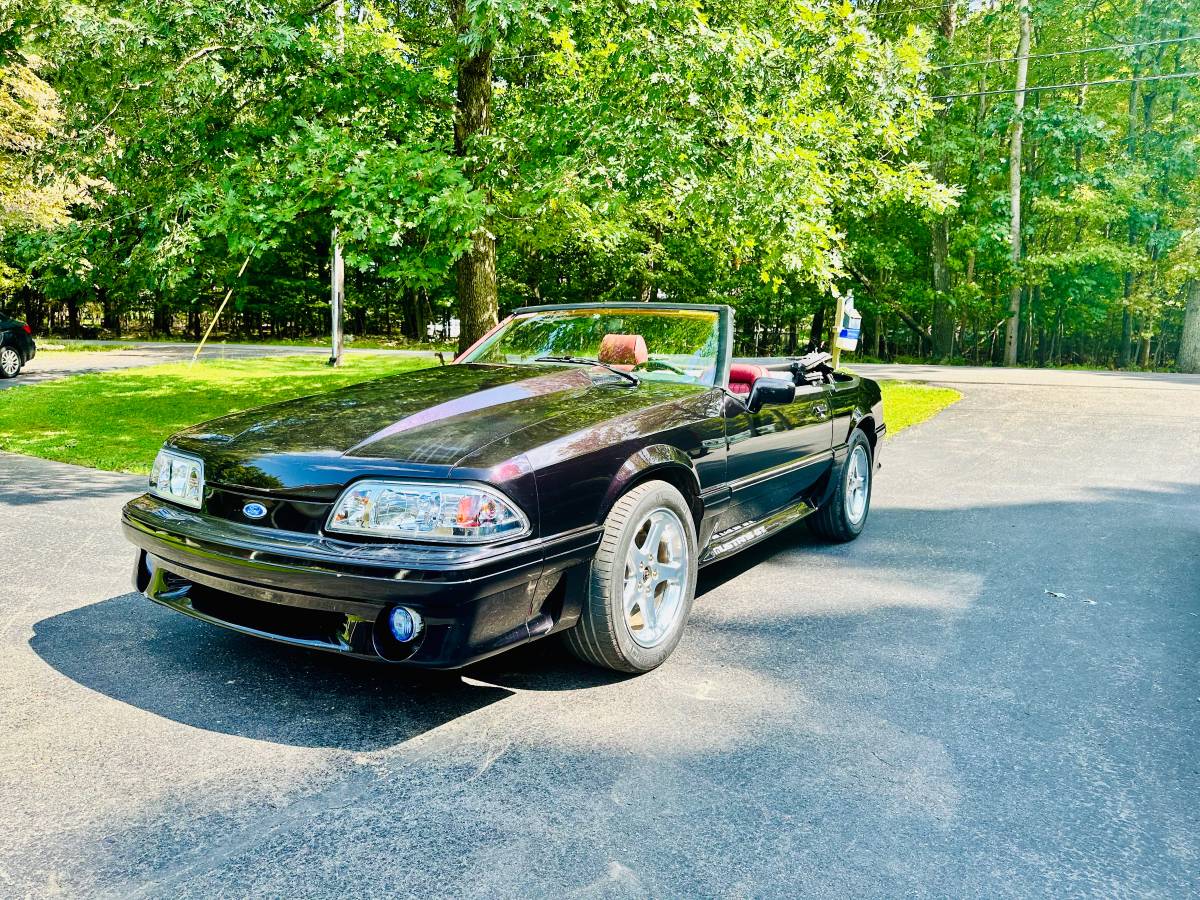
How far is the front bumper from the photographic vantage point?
9.78 ft

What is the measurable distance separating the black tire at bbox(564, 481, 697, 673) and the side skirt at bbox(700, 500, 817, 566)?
60 centimetres

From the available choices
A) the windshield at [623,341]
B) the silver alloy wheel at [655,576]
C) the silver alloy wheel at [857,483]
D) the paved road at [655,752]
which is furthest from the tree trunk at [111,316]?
the silver alloy wheel at [655,576]

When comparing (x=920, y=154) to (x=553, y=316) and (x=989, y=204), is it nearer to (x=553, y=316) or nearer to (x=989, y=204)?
(x=989, y=204)

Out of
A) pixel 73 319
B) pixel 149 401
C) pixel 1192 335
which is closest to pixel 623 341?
pixel 149 401

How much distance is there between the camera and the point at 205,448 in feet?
11.8

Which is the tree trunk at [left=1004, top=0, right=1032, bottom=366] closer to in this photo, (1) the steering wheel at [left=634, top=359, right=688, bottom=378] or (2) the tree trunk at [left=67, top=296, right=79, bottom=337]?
(1) the steering wheel at [left=634, top=359, right=688, bottom=378]

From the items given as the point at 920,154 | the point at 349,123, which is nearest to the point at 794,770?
the point at 349,123

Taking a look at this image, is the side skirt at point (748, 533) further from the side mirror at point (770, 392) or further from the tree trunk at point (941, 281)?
the tree trunk at point (941, 281)

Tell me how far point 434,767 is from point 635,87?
314 inches

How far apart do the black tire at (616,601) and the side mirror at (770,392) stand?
93 centimetres

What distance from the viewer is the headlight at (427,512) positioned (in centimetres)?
305

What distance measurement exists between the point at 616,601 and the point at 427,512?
2.72ft

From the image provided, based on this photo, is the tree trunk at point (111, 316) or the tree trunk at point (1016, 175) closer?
the tree trunk at point (1016, 175)

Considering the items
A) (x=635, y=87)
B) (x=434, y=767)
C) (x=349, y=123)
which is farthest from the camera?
(x=349, y=123)
